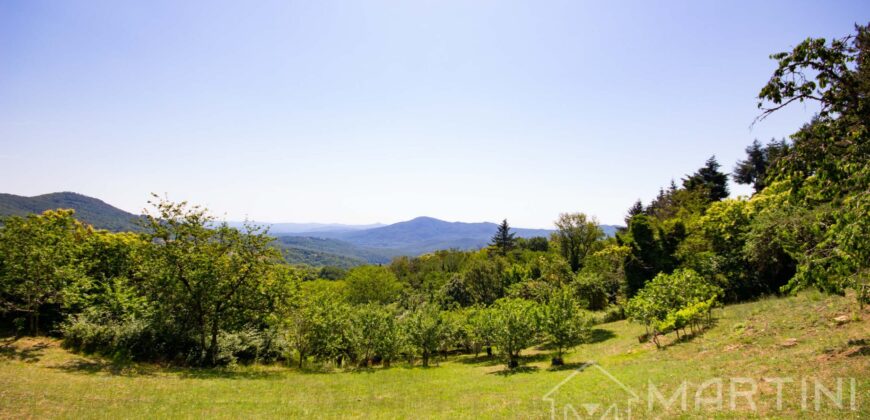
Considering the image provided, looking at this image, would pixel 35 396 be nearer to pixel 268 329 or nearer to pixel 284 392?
pixel 284 392

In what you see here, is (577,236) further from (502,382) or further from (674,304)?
(502,382)

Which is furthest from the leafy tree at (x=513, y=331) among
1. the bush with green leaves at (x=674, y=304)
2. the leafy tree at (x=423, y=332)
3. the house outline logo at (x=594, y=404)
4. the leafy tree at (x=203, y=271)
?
the leafy tree at (x=203, y=271)

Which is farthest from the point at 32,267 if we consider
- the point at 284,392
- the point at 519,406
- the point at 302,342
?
the point at 519,406

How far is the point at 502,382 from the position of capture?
2200 centimetres

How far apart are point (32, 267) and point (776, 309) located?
47.4 metres

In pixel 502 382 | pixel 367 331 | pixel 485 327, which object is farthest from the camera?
pixel 367 331

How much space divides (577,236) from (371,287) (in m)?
42.2

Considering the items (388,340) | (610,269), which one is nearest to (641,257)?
(610,269)

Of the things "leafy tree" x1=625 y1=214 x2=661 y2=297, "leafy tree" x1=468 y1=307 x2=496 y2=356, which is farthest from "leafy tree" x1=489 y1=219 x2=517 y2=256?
"leafy tree" x1=468 y1=307 x2=496 y2=356

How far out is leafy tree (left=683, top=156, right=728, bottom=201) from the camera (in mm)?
69312

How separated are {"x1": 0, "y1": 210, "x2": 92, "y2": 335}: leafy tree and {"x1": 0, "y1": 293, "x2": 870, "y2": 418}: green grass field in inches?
121

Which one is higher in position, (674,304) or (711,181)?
(711,181)

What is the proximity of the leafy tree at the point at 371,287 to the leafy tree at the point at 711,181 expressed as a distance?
62.2 metres

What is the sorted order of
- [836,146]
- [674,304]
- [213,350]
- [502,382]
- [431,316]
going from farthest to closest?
[431,316], [213,350], [674,304], [502,382], [836,146]
